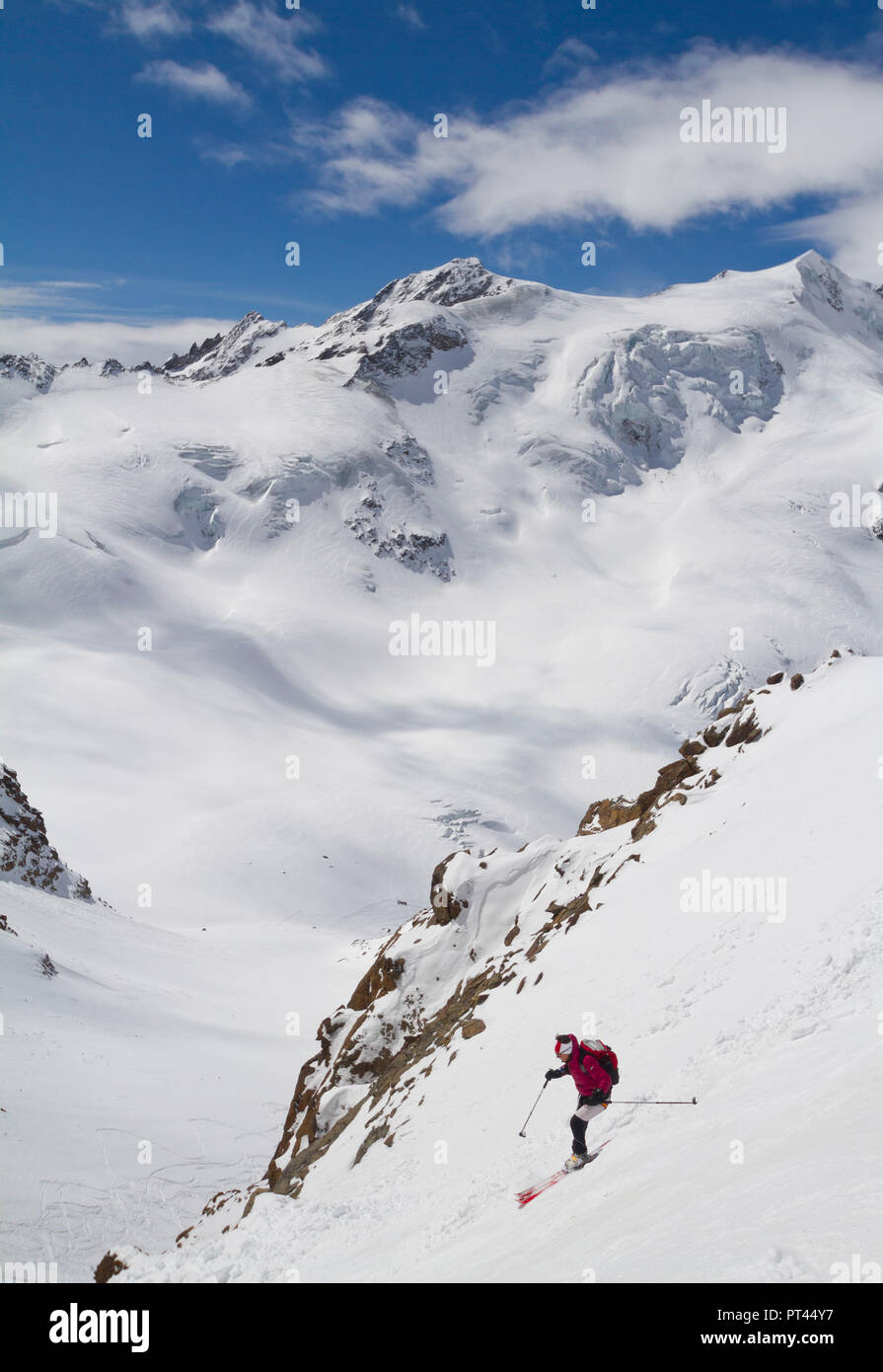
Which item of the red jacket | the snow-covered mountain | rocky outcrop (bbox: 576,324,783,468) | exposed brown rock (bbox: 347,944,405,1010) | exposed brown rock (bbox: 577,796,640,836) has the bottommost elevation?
the red jacket

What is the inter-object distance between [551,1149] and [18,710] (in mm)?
77337

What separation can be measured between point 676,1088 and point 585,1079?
109cm

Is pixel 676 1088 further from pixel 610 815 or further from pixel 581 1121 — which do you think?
pixel 610 815

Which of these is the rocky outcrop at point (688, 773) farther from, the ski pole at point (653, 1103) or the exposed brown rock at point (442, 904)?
the ski pole at point (653, 1103)

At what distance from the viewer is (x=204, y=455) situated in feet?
414

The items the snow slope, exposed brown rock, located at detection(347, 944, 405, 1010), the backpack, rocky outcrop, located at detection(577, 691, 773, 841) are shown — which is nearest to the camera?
the snow slope

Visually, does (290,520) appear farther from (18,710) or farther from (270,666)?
(18,710)

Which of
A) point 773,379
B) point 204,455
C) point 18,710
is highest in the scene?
point 773,379

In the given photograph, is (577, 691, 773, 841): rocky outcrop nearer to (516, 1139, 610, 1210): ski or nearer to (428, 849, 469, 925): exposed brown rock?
(428, 849, 469, 925): exposed brown rock

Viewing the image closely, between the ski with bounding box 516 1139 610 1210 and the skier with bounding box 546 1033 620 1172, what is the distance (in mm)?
62

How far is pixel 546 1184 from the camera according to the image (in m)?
9.77

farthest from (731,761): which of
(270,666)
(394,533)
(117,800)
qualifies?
(394,533)

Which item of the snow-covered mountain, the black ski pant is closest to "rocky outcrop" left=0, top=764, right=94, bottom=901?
the snow-covered mountain

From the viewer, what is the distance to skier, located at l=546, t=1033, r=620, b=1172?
31.9 ft
